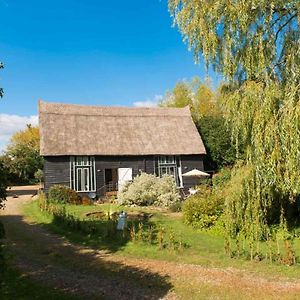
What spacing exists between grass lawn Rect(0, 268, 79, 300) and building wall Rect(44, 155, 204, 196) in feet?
56.9

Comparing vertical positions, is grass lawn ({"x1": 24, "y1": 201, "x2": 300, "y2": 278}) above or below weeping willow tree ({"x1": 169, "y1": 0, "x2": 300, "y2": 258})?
below

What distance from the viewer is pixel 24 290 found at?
27.0 feet

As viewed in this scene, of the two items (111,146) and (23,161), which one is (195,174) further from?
(23,161)

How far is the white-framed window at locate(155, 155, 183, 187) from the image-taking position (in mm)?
28938

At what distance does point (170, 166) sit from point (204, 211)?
1364cm

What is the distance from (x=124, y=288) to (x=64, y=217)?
28.8 ft

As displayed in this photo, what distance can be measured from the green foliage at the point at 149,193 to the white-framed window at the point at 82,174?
12.3ft

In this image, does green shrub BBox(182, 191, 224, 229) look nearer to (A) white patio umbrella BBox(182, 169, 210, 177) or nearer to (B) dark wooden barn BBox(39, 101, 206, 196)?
(A) white patio umbrella BBox(182, 169, 210, 177)

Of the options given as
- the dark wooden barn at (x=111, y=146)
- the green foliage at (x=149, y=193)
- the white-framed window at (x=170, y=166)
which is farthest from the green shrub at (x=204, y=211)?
the white-framed window at (x=170, y=166)

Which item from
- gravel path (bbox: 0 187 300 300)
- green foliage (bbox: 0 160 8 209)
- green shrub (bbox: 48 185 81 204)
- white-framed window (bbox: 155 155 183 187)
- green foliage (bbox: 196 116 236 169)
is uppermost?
green foliage (bbox: 196 116 236 169)

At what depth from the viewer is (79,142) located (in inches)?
1078

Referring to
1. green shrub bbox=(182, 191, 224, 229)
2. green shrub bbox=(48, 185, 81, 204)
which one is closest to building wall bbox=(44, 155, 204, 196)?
green shrub bbox=(48, 185, 81, 204)

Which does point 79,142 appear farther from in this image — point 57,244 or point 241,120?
point 241,120

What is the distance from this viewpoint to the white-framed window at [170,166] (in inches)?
1139
